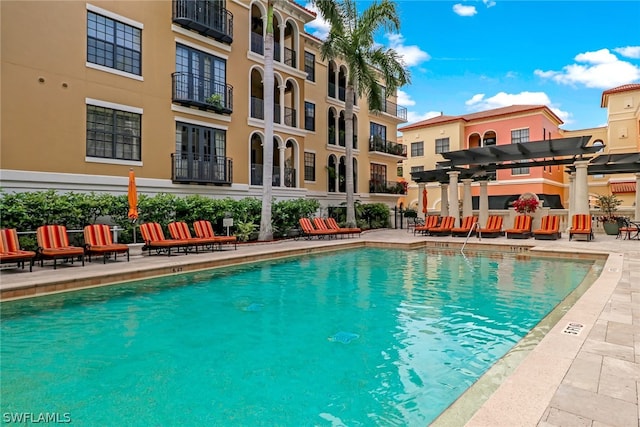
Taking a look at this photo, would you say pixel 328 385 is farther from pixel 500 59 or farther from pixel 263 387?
pixel 500 59

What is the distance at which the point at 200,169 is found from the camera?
17109 mm

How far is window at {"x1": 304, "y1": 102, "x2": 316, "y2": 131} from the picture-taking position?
2412 cm

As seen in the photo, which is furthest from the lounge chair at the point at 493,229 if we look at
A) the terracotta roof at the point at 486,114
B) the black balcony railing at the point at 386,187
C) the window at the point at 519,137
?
the terracotta roof at the point at 486,114

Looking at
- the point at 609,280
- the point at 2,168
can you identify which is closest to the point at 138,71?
the point at 2,168

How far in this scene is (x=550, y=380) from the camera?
3.12 metres

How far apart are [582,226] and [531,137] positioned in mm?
21215

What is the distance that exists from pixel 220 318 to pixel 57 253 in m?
5.66

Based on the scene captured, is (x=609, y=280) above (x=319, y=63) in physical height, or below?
below

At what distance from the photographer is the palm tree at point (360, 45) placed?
2005cm

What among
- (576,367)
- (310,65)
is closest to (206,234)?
(576,367)

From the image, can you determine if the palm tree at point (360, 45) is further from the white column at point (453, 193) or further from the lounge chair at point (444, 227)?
the white column at point (453, 193)

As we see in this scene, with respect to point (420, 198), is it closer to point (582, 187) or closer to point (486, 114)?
point (582, 187)

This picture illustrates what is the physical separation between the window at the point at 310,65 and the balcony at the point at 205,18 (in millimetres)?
6710

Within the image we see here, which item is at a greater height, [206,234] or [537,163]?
[537,163]
